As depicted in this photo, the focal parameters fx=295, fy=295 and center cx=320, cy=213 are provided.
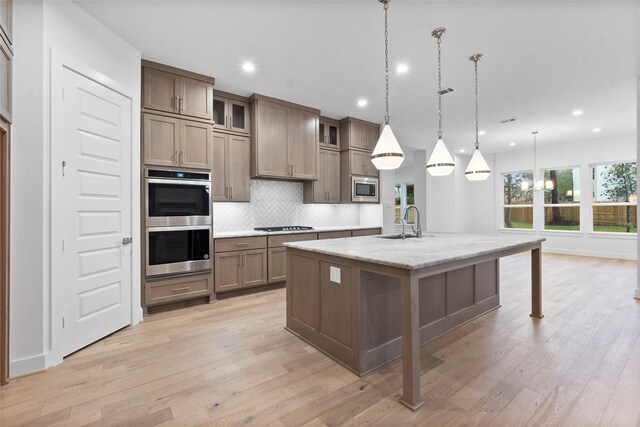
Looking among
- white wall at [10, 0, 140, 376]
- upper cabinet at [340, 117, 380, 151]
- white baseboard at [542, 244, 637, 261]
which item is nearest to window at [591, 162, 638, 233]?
white baseboard at [542, 244, 637, 261]

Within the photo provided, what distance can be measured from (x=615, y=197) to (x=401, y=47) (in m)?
7.14

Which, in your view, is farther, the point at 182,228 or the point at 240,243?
the point at 240,243

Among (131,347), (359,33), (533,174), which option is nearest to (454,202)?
(533,174)

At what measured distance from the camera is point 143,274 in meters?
3.17

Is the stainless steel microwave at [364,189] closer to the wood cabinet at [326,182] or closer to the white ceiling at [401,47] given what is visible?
the wood cabinet at [326,182]

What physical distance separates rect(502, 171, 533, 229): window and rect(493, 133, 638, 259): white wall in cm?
20

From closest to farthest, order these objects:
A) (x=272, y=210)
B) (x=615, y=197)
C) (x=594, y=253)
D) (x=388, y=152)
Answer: (x=388, y=152) → (x=272, y=210) → (x=615, y=197) → (x=594, y=253)

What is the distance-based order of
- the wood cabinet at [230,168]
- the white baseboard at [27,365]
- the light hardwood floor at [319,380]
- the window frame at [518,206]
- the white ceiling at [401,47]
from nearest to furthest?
the light hardwood floor at [319,380]
the white baseboard at [27,365]
the white ceiling at [401,47]
the wood cabinet at [230,168]
the window frame at [518,206]

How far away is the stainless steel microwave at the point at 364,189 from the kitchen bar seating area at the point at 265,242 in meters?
0.82

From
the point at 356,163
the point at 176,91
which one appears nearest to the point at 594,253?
the point at 356,163

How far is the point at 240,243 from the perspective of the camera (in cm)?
388

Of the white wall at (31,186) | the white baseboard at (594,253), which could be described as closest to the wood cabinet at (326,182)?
the white wall at (31,186)

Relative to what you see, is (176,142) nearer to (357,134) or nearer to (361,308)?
(361,308)

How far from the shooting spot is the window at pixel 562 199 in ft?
23.9
